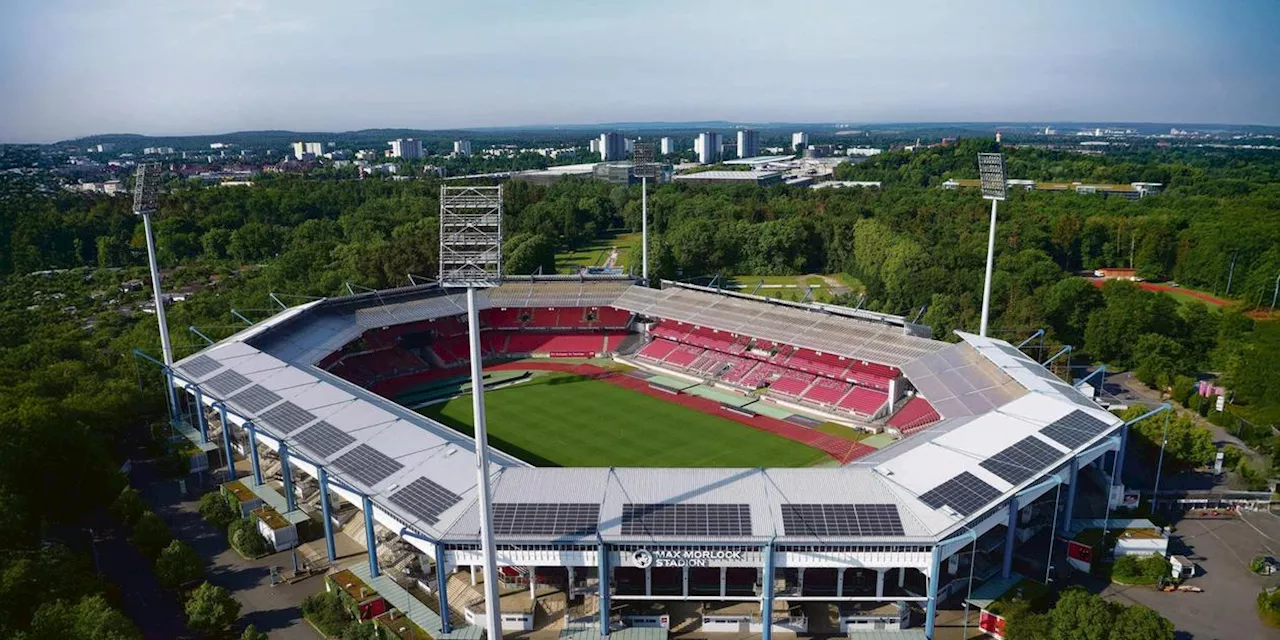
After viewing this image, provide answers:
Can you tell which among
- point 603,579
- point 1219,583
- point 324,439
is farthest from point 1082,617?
point 324,439

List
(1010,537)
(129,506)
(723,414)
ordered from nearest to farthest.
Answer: (1010,537), (129,506), (723,414)

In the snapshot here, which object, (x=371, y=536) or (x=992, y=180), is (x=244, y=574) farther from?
(x=992, y=180)

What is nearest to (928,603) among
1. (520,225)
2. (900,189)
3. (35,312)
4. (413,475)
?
(413,475)

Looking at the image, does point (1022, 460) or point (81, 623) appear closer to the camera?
point (81, 623)

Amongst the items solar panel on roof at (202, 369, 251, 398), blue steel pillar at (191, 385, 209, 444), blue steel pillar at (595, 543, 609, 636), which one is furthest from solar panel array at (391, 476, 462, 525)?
blue steel pillar at (191, 385, 209, 444)

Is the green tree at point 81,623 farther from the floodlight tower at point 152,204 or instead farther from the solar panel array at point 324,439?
the floodlight tower at point 152,204

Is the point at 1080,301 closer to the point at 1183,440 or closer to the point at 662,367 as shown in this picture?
the point at 1183,440
